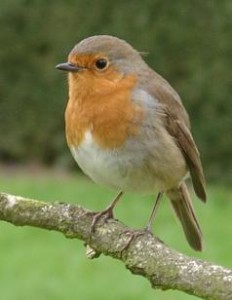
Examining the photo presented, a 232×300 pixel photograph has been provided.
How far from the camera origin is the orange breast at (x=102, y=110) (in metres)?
4.70

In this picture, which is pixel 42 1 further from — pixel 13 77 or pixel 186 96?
pixel 186 96

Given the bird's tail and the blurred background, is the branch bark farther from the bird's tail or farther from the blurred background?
the blurred background

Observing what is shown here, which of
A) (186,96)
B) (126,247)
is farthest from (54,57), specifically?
(126,247)

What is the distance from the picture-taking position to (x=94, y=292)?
9453mm

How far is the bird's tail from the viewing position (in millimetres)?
5320

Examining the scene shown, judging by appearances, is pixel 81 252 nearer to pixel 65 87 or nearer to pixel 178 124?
pixel 65 87

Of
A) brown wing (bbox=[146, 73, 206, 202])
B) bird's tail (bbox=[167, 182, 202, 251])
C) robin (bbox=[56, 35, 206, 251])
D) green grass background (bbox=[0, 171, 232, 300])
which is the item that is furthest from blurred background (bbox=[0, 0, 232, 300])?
robin (bbox=[56, 35, 206, 251])

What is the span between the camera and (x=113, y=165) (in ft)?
15.6

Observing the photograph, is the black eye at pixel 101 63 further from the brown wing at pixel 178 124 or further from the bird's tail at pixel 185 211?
the bird's tail at pixel 185 211

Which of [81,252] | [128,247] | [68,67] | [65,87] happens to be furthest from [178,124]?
[65,87]

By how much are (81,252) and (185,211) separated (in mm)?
5388

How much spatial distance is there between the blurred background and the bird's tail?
214 inches

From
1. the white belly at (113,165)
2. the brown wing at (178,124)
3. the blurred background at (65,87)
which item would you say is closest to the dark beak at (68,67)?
the white belly at (113,165)

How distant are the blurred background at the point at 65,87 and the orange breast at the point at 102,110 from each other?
20.3 feet
